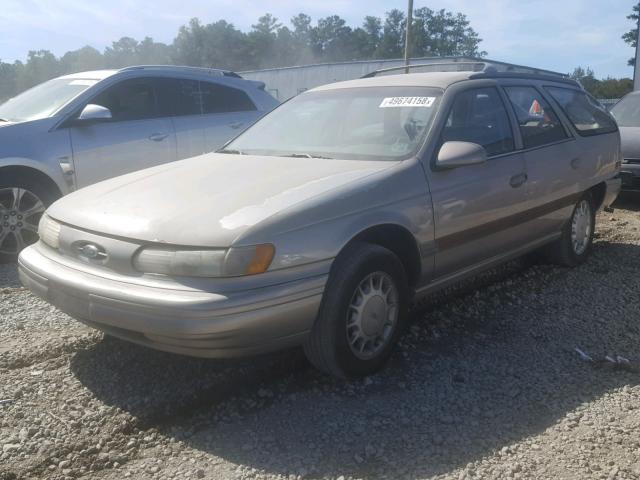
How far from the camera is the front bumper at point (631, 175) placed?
Result: 8.22 metres

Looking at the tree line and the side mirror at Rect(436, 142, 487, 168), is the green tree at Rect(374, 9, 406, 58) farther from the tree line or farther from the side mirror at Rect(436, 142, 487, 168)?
the side mirror at Rect(436, 142, 487, 168)

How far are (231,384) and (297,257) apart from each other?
85cm

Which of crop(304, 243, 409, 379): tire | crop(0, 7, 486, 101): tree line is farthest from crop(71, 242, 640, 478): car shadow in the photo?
crop(0, 7, 486, 101): tree line

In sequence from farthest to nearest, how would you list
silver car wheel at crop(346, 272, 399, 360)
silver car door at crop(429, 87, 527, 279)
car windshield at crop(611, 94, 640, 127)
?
1. car windshield at crop(611, 94, 640, 127)
2. silver car door at crop(429, 87, 527, 279)
3. silver car wheel at crop(346, 272, 399, 360)

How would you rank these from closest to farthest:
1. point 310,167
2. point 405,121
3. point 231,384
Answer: point 231,384
point 310,167
point 405,121

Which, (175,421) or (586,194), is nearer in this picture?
Answer: (175,421)

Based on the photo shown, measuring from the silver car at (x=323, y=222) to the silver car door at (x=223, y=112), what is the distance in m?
2.18

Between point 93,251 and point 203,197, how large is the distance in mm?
604

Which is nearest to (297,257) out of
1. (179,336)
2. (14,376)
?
(179,336)

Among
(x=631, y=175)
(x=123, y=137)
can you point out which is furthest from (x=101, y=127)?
(x=631, y=175)

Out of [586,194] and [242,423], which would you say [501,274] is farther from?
[242,423]

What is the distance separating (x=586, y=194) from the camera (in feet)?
17.9

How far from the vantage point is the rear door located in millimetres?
4582

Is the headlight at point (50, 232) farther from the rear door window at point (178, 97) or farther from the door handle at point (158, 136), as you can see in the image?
the rear door window at point (178, 97)
